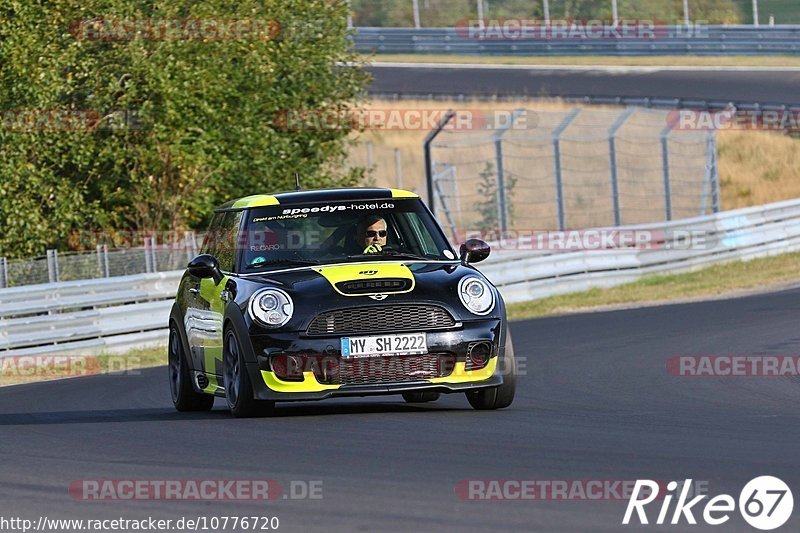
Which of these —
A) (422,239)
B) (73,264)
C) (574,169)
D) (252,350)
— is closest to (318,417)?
(252,350)

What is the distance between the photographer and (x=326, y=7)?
27625 mm

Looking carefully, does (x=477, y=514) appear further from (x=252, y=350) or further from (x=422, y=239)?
(x=422, y=239)

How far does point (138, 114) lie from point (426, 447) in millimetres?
16051

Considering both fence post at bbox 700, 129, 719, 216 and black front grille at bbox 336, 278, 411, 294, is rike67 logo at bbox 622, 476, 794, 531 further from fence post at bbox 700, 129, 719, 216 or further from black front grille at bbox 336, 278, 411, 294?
fence post at bbox 700, 129, 719, 216

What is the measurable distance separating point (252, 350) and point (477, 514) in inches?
152

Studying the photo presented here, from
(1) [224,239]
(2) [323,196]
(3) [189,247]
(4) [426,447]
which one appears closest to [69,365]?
(3) [189,247]
